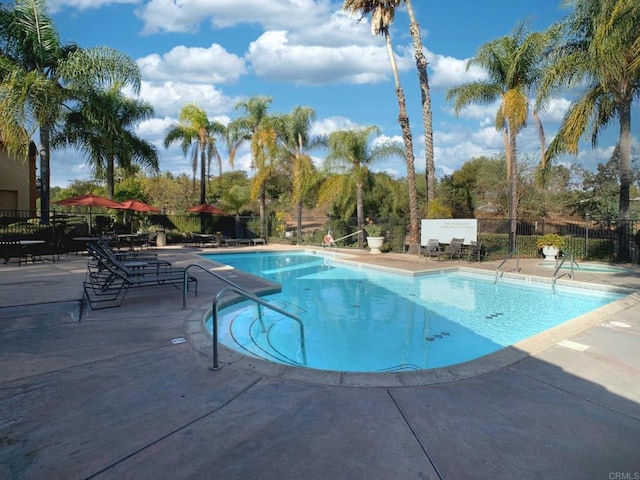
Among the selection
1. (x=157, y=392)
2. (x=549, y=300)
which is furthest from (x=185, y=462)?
(x=549, y=300)

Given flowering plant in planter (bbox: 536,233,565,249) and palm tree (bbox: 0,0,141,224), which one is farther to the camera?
flowering plant in planter (bbox: 536,233,565,249)

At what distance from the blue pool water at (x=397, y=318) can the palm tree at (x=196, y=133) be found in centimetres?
1358

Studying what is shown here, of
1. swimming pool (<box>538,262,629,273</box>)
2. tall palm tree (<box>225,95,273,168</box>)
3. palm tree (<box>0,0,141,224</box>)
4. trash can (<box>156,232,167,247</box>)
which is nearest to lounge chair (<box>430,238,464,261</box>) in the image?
swimming pool (<box>538,262,629,273</box>)

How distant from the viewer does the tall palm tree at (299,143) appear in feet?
67.3

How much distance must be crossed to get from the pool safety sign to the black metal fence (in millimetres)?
1247

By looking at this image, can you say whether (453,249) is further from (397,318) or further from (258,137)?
(258,137)

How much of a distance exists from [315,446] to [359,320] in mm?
5057

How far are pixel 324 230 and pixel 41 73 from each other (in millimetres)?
13926

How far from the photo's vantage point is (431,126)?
16.3 meters

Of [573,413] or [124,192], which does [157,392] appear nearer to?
[573,413]

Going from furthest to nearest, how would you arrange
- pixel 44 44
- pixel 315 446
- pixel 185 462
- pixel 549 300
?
1. pixel 44 44
2. pixel 549 300
3. pixel 315 446
4. pixel 185 462

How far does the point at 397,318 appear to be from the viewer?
7.52 metres

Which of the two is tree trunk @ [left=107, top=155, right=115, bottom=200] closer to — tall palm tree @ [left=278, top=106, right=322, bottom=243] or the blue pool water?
tall palm tree @ [left=278, top=106, right=322, bottom=243]

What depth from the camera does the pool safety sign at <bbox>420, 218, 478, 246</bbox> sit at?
1414cm
